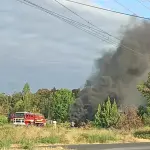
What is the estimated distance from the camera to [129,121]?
2003 inches

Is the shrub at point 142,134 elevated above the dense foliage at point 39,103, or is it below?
below

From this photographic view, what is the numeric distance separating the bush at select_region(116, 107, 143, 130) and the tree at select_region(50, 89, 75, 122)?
26.9m

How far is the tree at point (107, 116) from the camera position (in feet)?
186

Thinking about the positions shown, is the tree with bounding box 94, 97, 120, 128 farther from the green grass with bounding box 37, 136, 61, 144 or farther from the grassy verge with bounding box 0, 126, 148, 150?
the green grass with bounding box 37, 136, 61, 144

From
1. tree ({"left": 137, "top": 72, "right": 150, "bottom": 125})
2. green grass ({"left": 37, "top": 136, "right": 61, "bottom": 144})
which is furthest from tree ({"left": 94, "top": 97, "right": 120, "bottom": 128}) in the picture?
green grass ({"left": 37, "top": 136, "right": 61, "bottom": 144})

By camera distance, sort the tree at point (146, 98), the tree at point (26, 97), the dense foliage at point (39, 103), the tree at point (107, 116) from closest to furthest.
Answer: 1. the tree at point (146, 98)
2. the tree at point (107, 116)
3. the tree at point (26, 97)
4. the dense foliage at point (39, 103)

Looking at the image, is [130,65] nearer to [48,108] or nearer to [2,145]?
[48,108]

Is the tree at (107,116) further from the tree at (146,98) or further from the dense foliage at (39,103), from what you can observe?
the dense foliage at (39,103)

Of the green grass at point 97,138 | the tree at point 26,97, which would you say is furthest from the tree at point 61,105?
the green grass at point 97,138

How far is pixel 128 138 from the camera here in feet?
122

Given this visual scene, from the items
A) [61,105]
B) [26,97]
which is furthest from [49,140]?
[61,105]

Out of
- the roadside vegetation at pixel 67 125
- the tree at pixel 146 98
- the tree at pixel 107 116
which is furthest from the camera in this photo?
the tree at pixel 107 116

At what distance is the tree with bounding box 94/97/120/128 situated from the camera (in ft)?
186

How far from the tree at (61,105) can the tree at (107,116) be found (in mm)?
18938
